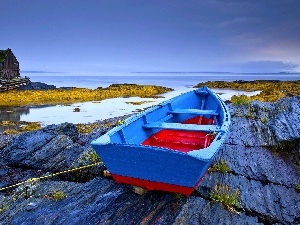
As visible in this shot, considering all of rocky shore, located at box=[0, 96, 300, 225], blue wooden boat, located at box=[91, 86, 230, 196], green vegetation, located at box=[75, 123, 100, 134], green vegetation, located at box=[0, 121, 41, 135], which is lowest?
green vegetation, located at box=[0, 121, 41, 135]

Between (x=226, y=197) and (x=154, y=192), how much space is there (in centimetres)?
166

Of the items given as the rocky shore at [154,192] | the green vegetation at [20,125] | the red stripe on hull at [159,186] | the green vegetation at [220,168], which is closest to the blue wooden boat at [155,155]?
the red stripe on hull at [159,186]

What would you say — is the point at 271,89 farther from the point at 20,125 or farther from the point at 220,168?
the point at 220,168

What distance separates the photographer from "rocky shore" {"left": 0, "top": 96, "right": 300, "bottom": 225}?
6.68 meters

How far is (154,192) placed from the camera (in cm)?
715

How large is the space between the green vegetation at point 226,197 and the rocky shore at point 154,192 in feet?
0.18

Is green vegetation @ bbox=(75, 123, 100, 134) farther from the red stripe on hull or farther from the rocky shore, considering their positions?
the red stripe on hull

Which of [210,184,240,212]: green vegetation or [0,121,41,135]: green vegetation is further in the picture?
[0,121,41,135]: green vegetation

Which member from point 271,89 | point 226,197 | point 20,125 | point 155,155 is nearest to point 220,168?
point 226,197

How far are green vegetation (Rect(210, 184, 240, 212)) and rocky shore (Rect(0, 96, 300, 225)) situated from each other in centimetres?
5

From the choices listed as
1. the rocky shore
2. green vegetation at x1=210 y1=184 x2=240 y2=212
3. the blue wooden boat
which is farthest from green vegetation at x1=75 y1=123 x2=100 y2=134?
green vegetation at x1=210 y1=184 x2=240 y2=212

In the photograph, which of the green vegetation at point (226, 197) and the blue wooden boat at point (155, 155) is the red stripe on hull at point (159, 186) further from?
the green vegetation at point (226, 197)

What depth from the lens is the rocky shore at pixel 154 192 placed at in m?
6.68

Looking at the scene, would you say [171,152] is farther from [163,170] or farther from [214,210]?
[214,210]
